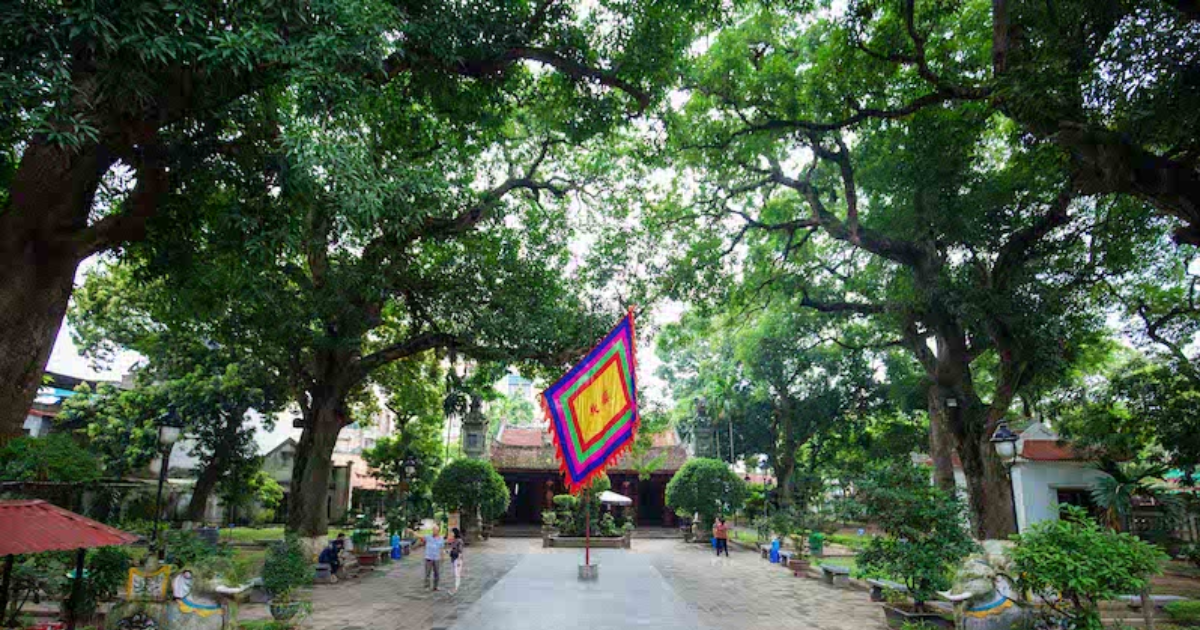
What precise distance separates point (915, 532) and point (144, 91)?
34.0ft

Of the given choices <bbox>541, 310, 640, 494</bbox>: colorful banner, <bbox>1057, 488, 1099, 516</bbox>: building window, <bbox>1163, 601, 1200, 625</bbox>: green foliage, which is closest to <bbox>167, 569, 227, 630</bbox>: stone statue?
<bbox>541, 310, 640, 494</bbox>: colorful banner

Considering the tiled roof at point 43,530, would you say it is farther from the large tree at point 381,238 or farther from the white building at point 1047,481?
the white building at point 1047,481

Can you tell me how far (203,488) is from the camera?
71.4ft

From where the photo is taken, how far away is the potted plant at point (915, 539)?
862cm

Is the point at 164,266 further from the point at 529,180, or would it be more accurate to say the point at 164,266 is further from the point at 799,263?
the point at 799,263

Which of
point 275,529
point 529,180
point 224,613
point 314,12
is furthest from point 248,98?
point 275,529

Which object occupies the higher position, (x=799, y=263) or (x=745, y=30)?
(x=745, y=30)

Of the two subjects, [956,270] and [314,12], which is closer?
[314,12]

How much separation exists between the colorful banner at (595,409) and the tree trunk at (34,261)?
6.03 meters

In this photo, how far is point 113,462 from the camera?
63.1 feet

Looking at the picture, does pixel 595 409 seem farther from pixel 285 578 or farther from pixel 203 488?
pixel 203 488

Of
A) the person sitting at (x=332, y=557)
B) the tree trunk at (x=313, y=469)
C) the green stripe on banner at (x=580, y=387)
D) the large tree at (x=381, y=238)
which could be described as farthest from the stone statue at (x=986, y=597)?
the tree trunk at (x=313, y=469)

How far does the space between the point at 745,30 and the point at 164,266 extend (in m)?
10.8

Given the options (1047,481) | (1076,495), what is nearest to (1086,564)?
(1047,481)
